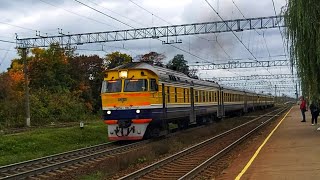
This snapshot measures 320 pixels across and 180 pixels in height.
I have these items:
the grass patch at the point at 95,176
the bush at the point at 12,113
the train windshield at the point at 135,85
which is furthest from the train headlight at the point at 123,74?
the bush at the point at 12,113

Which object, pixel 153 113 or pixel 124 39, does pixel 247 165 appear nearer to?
pixel 153 113

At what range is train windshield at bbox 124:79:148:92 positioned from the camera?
21.3 meters

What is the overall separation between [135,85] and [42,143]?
224 inches

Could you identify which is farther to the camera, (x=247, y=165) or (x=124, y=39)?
(x=124, y=39)

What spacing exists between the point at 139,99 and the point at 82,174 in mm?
8002

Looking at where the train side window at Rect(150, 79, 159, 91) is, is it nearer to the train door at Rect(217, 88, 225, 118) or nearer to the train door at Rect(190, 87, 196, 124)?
the train door at Rect(190, 87, 196, 124)

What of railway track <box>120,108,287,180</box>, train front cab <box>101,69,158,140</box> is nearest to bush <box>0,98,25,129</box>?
train front cab <box>101,69,158,140</box>

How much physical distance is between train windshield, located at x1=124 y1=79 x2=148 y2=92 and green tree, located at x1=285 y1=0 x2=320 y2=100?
6.74 meters

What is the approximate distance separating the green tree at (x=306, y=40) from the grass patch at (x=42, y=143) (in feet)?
36.6

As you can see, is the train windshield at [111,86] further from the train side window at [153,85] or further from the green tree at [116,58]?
the green tree at [116,58]

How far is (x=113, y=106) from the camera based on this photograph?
70.8 feet

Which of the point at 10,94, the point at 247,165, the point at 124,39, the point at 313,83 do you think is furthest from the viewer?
the point at 10,94

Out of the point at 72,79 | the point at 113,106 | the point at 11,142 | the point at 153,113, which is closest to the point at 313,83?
the point at 153,113

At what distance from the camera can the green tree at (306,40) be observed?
1884 centimetres
